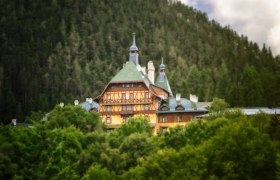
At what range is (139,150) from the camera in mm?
82812

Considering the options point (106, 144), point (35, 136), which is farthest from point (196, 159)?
point (35, 136)

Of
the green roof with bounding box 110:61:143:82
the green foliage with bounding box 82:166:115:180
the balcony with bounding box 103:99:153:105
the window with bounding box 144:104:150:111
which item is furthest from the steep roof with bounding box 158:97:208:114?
the green foliage with bounding box 82:166:115:180

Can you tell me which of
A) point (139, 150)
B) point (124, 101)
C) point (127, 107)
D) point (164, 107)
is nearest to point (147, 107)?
point (164, 107)

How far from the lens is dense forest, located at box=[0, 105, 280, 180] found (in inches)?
2672

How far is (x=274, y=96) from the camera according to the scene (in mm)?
112812

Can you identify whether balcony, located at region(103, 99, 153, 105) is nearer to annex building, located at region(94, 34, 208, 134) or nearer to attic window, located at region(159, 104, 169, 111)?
annex building, located at region(94, 34, 208, 134)

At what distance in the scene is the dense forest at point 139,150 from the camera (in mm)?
67875

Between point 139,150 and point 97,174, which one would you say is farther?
point 139,150

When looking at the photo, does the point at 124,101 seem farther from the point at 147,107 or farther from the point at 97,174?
the point at 97,174

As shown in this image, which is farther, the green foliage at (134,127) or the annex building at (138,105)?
the annex building at (138,105)

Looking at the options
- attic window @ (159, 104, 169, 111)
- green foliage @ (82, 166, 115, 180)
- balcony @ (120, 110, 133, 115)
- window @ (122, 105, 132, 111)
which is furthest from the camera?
window @ (122, 105, 132, 111)

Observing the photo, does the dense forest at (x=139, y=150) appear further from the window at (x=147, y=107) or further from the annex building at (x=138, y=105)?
the window at (x=147, y=107)

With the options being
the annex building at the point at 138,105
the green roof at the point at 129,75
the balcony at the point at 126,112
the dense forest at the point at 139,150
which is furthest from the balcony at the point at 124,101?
the dense forest at the point at 139,150

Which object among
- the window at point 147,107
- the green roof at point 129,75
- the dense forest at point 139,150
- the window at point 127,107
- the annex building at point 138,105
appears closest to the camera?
the dense forest at point 139,150
